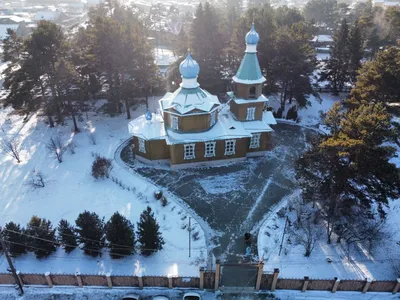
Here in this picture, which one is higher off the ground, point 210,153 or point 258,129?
point 258,129

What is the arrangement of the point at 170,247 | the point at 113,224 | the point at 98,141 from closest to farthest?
the point at 113,224, the point at 170,247, the point at 98,141

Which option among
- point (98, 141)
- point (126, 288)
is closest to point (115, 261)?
point (126, 288)

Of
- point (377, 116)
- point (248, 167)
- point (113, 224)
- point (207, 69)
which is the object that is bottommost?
point (248, 167)

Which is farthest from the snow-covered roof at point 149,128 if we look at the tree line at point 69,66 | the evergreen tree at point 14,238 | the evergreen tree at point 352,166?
the evergreen tree at point 352,166

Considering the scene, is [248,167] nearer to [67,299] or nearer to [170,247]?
[170,247]

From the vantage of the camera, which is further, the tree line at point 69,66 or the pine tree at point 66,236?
the tree line at point 69,66

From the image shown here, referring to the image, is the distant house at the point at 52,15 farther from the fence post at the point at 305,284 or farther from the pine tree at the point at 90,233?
the fence post at the point at 305,284
